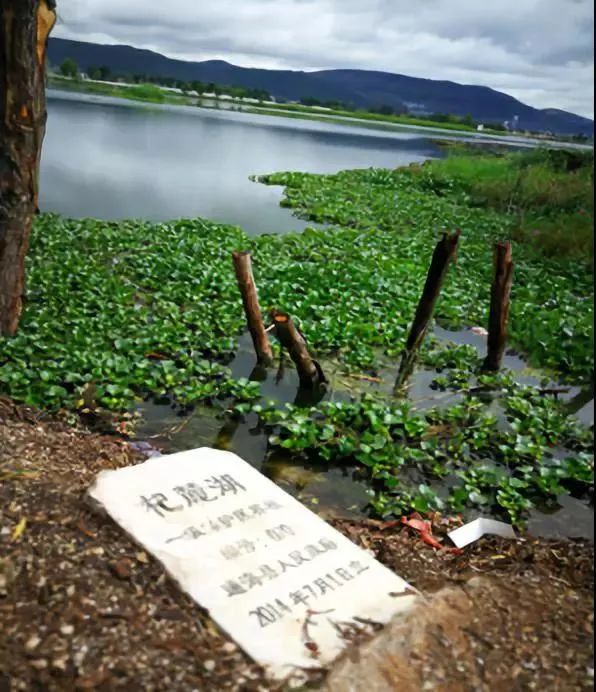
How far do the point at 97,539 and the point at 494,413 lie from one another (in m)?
3.50

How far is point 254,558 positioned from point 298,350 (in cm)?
277

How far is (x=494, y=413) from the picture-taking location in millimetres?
5262

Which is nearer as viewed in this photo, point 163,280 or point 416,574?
point 416,574

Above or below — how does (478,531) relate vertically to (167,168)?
below

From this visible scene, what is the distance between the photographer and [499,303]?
5887 millimetres

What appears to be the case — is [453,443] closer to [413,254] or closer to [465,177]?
[413,254]

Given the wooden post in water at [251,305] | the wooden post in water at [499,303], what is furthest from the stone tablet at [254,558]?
the wooden post in water at [499,303]

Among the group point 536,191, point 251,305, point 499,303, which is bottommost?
point 251,305

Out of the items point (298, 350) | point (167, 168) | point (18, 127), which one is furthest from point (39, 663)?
point (167, 168)

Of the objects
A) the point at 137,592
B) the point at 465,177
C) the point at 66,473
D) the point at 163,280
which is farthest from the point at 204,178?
the point at 137,592

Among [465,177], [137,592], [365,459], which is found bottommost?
[365,459]

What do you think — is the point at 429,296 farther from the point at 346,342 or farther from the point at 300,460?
the point at 300,460

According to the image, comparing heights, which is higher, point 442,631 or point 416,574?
point 442,631

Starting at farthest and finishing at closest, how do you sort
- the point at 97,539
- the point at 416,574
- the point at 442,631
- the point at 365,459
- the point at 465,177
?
the point at 465,177, the point at 365,459, the point at 416,574, the point at 97,539, the point at 442,631
